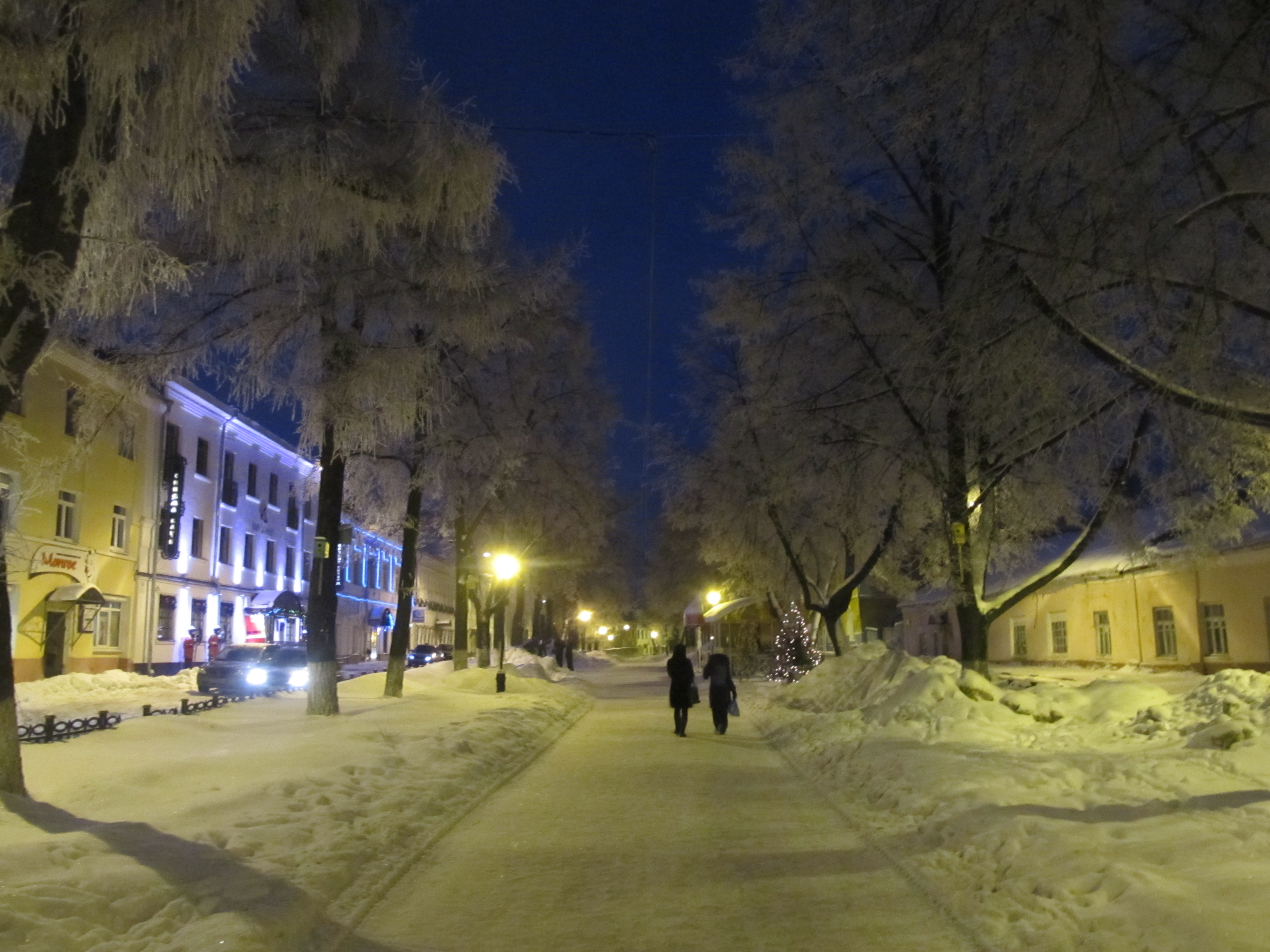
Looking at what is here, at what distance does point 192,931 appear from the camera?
5617mm

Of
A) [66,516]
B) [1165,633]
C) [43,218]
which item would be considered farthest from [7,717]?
[66,516]

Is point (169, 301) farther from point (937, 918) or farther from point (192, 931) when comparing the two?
point (937, 918)

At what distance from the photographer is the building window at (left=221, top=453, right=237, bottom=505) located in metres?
42.9

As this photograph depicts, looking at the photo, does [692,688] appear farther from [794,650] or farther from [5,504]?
[794,650]

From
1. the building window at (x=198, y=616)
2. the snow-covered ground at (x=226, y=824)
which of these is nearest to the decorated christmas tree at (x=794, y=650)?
the snow-covered ground at (x=226, y=824)

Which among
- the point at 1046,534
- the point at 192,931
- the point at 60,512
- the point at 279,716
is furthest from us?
the point at 60,512

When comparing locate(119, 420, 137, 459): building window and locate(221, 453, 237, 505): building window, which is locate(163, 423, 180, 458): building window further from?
locate(119, 420, 137, 459): building window

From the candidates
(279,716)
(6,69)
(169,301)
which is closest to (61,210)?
(6,69)

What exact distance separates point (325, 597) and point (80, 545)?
732 inches

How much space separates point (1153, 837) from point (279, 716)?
13.0 m

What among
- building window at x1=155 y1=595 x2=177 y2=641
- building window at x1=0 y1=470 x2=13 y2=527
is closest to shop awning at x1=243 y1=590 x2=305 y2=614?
building window at x1=155 y1=595 x2=177 y2=641

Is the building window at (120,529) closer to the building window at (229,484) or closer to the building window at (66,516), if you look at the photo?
the building window at (66,516)

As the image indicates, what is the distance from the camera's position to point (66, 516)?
3133 cm

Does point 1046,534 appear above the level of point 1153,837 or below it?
above
